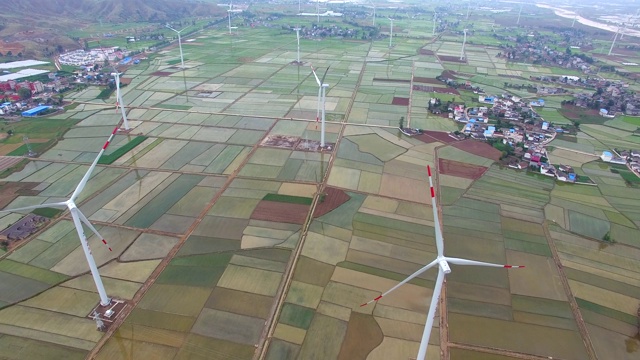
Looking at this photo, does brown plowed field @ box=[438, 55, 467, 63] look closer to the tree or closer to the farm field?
the farm field

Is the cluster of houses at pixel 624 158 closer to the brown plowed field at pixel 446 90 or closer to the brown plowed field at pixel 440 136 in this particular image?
the brown plowed field at pixel 440 136

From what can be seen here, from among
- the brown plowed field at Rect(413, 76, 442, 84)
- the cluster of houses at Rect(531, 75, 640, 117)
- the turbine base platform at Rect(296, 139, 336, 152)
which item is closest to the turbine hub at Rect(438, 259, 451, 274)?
the turbine base platform at Rect(296, 139, 336, 152)

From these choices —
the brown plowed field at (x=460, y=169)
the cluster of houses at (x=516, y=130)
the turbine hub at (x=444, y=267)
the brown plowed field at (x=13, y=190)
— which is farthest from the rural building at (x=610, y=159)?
the brown plowed field at (x=13, y=190)

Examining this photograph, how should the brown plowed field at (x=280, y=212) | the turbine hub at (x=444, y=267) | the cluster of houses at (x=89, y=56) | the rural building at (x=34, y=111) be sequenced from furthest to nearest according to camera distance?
the cluster of houses at (x=89, y=56) → the rural building at (x=34, y=111) → the brown plowed field at (x=280, y=212) → the turbine hub at (x=444, y=267)

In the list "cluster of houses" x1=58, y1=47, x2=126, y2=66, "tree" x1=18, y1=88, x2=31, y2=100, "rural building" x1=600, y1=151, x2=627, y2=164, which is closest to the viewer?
"rural building" x1=600, y1=151, x2=627, y2=164

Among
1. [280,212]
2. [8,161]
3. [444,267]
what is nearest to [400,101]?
[280,212]

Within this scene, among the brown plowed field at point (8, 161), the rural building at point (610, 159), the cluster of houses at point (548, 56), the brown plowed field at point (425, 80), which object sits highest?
the cluster of houses at point (548, 56)
